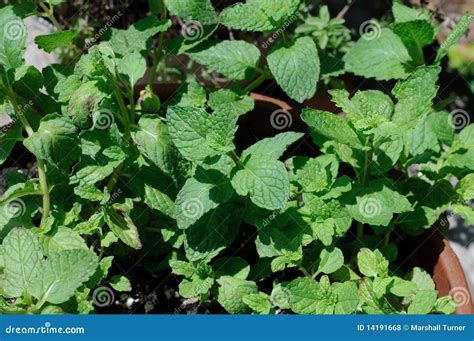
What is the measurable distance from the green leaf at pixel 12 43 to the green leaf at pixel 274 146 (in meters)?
0.66

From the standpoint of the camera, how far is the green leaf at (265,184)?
5.64ft

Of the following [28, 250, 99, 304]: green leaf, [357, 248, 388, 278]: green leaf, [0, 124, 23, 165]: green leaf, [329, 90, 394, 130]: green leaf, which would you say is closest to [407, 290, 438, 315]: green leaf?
[357, 248, 388, 278]: green leaf

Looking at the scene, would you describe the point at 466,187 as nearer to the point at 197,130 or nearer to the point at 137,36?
the point at 197,130

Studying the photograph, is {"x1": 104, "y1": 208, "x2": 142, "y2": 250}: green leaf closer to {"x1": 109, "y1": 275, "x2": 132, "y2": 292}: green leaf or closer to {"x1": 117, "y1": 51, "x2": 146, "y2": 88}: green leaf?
{"x1": 109, "y1": 275, "x2": 132, "y2": 292}: green leaf

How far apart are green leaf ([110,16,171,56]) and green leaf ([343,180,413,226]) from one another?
0.75 meters

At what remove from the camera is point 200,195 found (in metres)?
1.77

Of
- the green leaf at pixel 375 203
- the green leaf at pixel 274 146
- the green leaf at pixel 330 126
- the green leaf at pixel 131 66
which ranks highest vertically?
the green leaf at pixel 131 66

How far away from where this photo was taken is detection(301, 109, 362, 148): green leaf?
5.89 ft

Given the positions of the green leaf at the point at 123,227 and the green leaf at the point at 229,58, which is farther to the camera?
the green leaf at the point at 229,58

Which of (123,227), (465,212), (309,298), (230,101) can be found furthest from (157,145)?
(465,212)

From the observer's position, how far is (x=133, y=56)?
2027 millimetres

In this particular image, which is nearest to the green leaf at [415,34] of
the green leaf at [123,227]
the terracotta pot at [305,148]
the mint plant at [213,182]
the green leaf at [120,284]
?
the mint plant at [213,182]

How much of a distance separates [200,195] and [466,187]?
2.57 ft

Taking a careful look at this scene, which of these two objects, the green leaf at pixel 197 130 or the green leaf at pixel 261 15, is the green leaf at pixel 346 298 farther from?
the green leaf at pixel 261 15
